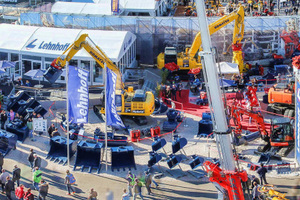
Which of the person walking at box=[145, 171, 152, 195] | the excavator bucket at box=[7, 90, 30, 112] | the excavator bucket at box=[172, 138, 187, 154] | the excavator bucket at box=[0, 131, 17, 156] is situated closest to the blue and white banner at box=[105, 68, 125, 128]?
the excavator bucket at box=[172, 138, 187, 154]

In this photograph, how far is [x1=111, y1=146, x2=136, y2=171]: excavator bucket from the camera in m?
27.6

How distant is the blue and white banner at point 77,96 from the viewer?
27.5m

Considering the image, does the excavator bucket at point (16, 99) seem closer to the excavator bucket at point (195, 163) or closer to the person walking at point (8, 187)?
the person walking at point (8, 187)

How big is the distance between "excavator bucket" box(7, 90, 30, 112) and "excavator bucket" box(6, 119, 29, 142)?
3.22 meters

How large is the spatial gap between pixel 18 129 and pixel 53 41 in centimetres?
1012

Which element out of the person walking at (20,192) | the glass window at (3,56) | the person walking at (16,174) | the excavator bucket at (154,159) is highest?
the glass window at (3,56)

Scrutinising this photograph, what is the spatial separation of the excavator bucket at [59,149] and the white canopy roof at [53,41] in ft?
32.3

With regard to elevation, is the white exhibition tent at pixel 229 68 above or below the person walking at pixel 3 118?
above

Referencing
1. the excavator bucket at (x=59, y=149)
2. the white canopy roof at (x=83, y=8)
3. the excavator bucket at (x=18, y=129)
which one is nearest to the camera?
the excavator bucket at (x=59, y=149)

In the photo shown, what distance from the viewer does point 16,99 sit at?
115 ft

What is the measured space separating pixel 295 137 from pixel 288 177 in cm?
194

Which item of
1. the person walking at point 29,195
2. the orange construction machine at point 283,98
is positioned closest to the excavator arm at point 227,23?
the orange construction machine at point 283,98

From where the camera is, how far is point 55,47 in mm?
39125

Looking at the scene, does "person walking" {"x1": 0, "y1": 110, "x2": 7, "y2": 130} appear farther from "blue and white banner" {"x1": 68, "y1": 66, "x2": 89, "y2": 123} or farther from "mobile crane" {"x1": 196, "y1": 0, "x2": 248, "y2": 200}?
"mobile crane" {"x1": 196, "y1": 0, "x2": 248, "y2": 200}
